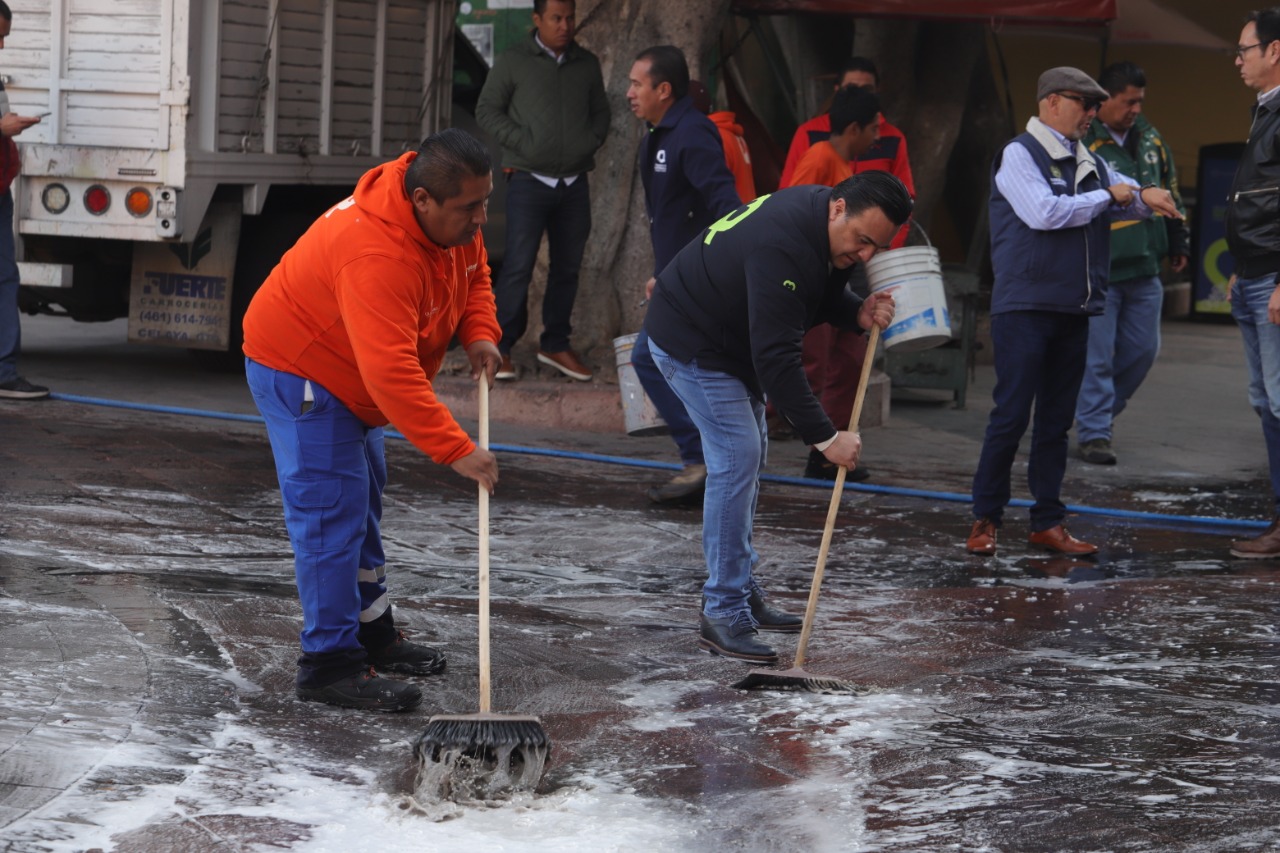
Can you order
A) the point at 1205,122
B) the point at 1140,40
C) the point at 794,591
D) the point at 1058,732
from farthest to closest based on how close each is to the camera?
the point at 1205,122
the point at 1140,40
the point at 794,591
the point at 1058,732

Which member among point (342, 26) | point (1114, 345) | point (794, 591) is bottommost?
point (794, 591)

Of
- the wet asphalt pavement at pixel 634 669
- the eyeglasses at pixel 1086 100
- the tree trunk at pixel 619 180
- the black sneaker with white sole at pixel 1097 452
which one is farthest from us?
the tree trunk at pixel 619 180

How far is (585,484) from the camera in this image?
809 centimetres

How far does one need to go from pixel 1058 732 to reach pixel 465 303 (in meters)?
2.04

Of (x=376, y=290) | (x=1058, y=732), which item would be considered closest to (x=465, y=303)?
(x=376, y=290)

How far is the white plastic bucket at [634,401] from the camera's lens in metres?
7.84

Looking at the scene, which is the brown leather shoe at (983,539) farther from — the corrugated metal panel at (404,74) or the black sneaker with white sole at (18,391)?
the corrugated metal panel at (404,74)

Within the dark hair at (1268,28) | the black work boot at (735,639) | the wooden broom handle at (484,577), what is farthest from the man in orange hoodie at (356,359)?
the dark hair at (1268,28)

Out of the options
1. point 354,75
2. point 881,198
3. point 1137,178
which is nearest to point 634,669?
point 881,198

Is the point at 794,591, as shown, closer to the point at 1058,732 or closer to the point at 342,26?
the point at 1058,732

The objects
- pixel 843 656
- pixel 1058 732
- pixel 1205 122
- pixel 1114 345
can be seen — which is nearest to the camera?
pixel 1058 732

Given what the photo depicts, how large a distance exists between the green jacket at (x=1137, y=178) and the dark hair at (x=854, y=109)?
1528mm

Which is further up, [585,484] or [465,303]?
[465,303]

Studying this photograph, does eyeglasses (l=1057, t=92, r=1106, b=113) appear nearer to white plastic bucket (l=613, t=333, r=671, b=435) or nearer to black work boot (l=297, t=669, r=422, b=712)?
white plastic bucket (l=613, t=333, r=671, b=435)
